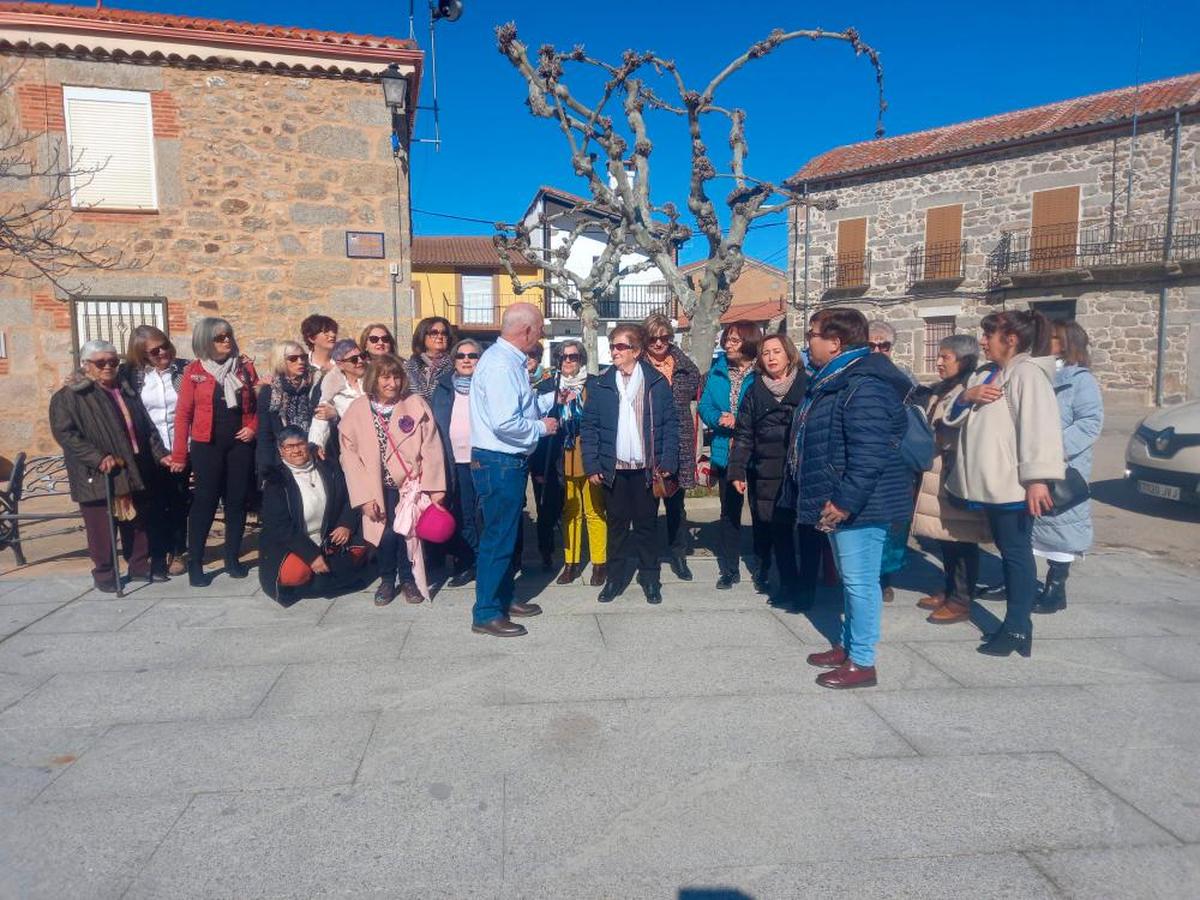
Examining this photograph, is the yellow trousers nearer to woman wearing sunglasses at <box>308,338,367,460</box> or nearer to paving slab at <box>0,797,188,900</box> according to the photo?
woman wearing sunglasses at <box>308,338,367,460</box>

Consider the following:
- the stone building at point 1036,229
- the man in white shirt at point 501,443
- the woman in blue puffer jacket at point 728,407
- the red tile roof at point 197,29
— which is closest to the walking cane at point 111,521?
the man in white shirt at point 501,443

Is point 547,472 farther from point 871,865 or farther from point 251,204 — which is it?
point 251,204

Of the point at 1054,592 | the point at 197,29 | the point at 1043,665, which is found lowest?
the point at 1043,665

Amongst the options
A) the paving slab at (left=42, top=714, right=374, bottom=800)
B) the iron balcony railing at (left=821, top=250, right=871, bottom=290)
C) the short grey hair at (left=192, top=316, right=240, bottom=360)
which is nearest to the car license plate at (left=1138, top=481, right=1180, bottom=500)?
the paving slab at (left=42, top=714, right=374, bottom=800)

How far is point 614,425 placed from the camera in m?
4.84

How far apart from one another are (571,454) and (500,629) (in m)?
1.46

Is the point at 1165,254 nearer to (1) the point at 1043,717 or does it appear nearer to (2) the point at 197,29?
(1) the point at 1043,717

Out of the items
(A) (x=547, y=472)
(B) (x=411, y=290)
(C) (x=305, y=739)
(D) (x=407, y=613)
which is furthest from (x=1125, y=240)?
(C) (x=305, y=739)

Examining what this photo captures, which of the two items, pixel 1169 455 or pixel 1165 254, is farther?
pixel 1165 254

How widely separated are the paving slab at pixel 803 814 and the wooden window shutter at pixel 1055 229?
20.9 m

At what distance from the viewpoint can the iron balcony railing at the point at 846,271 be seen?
23875 millimetres

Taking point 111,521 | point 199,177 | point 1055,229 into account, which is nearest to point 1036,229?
point 1055,229

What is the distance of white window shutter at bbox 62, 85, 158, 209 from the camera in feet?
28.8

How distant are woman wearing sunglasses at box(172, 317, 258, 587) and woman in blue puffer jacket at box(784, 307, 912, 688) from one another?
3643mm
